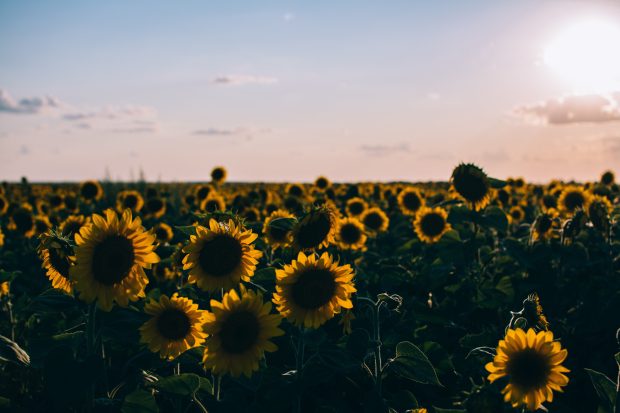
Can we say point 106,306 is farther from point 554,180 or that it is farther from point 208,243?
point 554,180

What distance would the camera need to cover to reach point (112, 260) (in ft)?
9.82

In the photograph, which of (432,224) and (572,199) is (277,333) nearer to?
(432,224)

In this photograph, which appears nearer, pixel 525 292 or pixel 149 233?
pixel 149 233

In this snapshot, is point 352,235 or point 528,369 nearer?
point 528,369

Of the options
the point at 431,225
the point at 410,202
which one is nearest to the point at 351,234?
the point at 431,225

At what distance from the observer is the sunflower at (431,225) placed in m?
8.63

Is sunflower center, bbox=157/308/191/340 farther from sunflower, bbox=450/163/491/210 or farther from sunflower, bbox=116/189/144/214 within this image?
sunflower, bbox=116/189/144/214

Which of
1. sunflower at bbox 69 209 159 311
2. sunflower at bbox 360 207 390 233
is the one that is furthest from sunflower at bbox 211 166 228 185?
sunflower at bbox 69 209 159 311

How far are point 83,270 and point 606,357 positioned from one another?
209 inches

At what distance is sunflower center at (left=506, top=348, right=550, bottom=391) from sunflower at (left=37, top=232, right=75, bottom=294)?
245cm

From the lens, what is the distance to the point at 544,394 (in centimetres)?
271

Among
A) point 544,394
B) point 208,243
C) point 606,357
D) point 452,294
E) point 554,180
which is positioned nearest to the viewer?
point 544,394

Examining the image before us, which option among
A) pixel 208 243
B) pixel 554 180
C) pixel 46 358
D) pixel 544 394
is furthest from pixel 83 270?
pixel 554 180

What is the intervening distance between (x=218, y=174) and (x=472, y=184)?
34.8 feet
